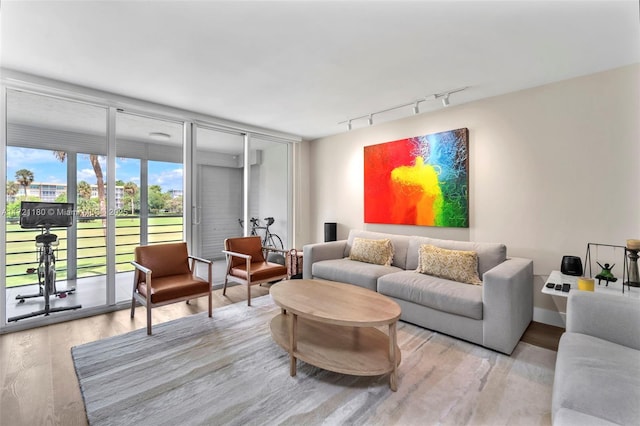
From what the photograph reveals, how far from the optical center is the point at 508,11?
187cm

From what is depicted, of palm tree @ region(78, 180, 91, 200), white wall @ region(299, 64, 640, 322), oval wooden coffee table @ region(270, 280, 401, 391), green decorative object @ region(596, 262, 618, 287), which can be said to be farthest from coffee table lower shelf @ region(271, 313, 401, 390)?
palm tree @ region(78, 180, 91, 200)

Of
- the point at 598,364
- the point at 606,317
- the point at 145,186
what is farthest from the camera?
the point at 145,186

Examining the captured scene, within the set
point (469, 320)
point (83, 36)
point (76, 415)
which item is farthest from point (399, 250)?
point (83, 36)

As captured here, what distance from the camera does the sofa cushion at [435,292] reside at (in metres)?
2.53

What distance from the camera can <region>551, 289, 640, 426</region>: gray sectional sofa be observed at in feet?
3.90

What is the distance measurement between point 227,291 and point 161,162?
1975mm

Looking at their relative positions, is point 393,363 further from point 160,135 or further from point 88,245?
point 160,135

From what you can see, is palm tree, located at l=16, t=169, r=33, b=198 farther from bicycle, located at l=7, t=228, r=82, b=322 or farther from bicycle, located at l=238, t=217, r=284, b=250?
bicycle, located at l=238, t=217, r=284, b=250

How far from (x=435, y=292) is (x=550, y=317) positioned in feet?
4.45

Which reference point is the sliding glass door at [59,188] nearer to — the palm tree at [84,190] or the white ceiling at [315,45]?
the palm tree at [84,190]

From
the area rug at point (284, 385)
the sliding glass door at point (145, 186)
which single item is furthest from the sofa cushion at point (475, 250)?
the sliding glass door at point (145, 186)

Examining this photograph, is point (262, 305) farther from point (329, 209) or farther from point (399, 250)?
point (329, 209)

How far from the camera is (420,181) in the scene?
12.7 ft

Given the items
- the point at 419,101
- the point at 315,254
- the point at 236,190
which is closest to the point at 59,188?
the point at 236,190
